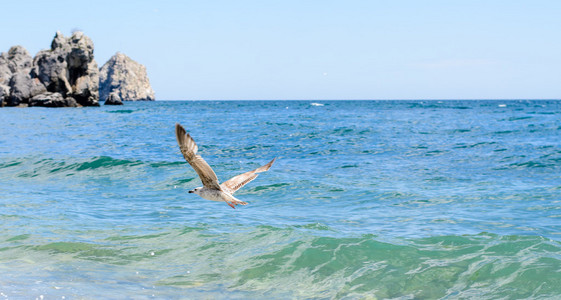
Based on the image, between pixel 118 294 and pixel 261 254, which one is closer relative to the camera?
pixel 118 294

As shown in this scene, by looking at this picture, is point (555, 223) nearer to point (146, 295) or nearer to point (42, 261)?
point (146, 295)

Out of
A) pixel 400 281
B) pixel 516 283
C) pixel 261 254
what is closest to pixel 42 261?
pixel 261 254

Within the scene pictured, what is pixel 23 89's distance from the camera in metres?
85.6

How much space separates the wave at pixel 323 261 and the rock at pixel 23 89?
277 feet

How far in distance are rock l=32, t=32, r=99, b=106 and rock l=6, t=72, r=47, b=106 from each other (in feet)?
3.39

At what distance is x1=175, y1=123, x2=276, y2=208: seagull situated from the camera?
5.73 m

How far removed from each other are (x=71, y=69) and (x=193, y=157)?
8762 centimetres

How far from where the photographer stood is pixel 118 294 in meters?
6.62

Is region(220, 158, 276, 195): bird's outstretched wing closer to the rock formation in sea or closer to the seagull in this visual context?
the seagull

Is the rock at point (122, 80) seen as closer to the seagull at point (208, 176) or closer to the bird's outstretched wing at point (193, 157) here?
the seagull at point (208, 176)

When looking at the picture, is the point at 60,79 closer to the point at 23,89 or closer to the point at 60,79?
the point at 60,79

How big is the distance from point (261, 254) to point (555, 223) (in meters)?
5.83

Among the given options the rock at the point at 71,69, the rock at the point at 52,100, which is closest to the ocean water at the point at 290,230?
the rock at the point at 52,100

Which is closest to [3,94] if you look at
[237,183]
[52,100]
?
[52,100]
